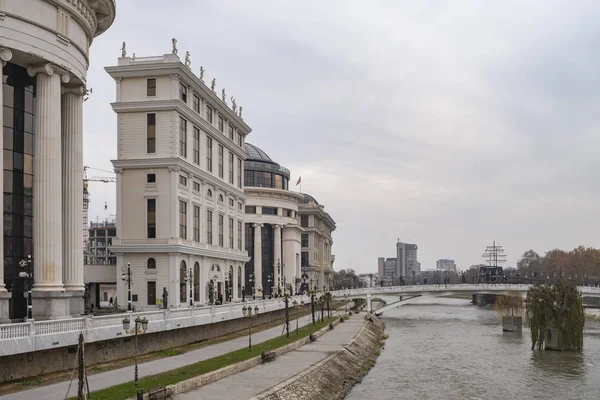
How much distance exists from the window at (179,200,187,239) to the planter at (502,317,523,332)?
139 feet

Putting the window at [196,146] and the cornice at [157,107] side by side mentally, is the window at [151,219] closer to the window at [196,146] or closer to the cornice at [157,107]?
the window at [196,146]

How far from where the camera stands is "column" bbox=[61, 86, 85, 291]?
49.0m

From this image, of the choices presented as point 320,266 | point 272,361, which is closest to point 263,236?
point 320,266

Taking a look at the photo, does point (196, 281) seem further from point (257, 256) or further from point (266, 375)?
point (257, 256)

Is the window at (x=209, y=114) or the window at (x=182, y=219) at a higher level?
the window at (x=209, y=114)

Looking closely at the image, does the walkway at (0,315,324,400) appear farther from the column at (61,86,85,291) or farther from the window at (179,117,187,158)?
the window at (179,117,187,158)

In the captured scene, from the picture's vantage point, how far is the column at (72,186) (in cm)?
4903

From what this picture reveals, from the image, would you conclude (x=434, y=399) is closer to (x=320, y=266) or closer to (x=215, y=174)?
(x=215, y=174)

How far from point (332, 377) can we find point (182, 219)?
34.5 m

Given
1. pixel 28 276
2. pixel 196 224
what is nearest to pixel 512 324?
pixel 196 224

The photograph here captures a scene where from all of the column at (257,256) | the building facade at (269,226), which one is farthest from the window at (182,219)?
the column at (257,256)

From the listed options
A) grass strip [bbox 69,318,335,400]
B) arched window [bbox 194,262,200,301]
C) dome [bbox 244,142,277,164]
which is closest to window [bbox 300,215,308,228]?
dome [bbox 244,142,277,164]

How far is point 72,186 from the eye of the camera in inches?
1957

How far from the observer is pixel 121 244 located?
7369 centimetres
